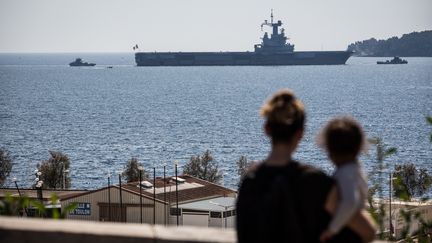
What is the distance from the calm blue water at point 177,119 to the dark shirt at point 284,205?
151ft

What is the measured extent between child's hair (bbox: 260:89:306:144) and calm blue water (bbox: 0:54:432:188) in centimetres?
4586

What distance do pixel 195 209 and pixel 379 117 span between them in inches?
2329

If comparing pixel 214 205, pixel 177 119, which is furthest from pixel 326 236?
pixel 177 119

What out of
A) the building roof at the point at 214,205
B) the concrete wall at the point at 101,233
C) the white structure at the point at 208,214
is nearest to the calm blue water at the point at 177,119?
the building roof at the point at 214,205

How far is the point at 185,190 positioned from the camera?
127 ft

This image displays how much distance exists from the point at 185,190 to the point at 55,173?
1282 cm

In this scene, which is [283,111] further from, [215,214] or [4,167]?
[4,167]

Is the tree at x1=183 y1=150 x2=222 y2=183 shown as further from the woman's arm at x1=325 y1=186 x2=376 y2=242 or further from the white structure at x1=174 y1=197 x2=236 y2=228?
the woman's arm at x1=325 y1=186 x2=376 y2=242

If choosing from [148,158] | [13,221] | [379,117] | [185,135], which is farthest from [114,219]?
[379,117]

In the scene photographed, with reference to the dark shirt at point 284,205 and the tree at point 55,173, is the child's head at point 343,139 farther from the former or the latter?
the tree at point 55,173

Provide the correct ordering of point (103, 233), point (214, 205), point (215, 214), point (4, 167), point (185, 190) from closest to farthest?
1. point (103, 233)
2. point (215, 214)
3. point (214, 205)
4. point (185, 190)
5. point (4, 167)

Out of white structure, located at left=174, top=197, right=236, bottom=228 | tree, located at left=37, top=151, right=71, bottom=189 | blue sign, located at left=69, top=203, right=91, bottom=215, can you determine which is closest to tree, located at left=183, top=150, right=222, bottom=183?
tree, located at left=37, top=151, right=71, bottom=189

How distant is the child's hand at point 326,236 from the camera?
3293 millimetres

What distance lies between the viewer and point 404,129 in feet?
256
